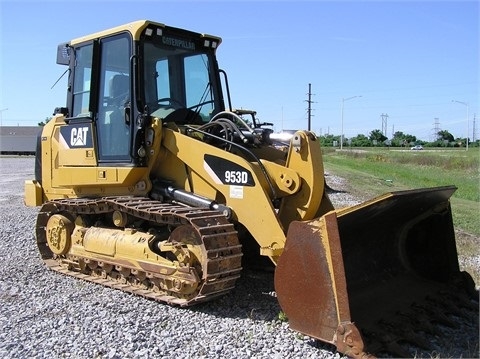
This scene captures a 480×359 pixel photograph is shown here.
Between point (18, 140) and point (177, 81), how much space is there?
150 feet

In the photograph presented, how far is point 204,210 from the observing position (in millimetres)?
5824

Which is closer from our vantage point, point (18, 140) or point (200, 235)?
point (200, 235)

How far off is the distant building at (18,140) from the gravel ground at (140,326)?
44600 mm

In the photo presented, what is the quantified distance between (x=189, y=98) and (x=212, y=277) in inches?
110

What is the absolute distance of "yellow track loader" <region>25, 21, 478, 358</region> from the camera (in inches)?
183

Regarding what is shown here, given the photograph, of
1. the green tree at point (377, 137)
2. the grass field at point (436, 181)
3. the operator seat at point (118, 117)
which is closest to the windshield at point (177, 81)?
the operator seat at point (118, 117)

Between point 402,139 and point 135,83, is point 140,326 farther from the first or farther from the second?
point 402,139

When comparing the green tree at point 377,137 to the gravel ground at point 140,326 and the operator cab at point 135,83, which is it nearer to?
the operator cab at point 135,83

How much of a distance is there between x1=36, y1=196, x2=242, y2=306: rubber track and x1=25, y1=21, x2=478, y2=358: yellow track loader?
16mm

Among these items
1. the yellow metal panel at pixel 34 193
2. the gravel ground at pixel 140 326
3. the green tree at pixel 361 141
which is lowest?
the gravel ground at pixel 140 326

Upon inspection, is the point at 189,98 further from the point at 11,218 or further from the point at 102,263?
the point at 11,218

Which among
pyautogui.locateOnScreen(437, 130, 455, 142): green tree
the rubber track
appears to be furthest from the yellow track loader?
pyautogui.locateOnScreen(437, 130, 455, 142): green tree

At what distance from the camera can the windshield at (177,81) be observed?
263 inches

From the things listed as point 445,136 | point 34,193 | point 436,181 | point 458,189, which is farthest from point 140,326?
point 445,136
